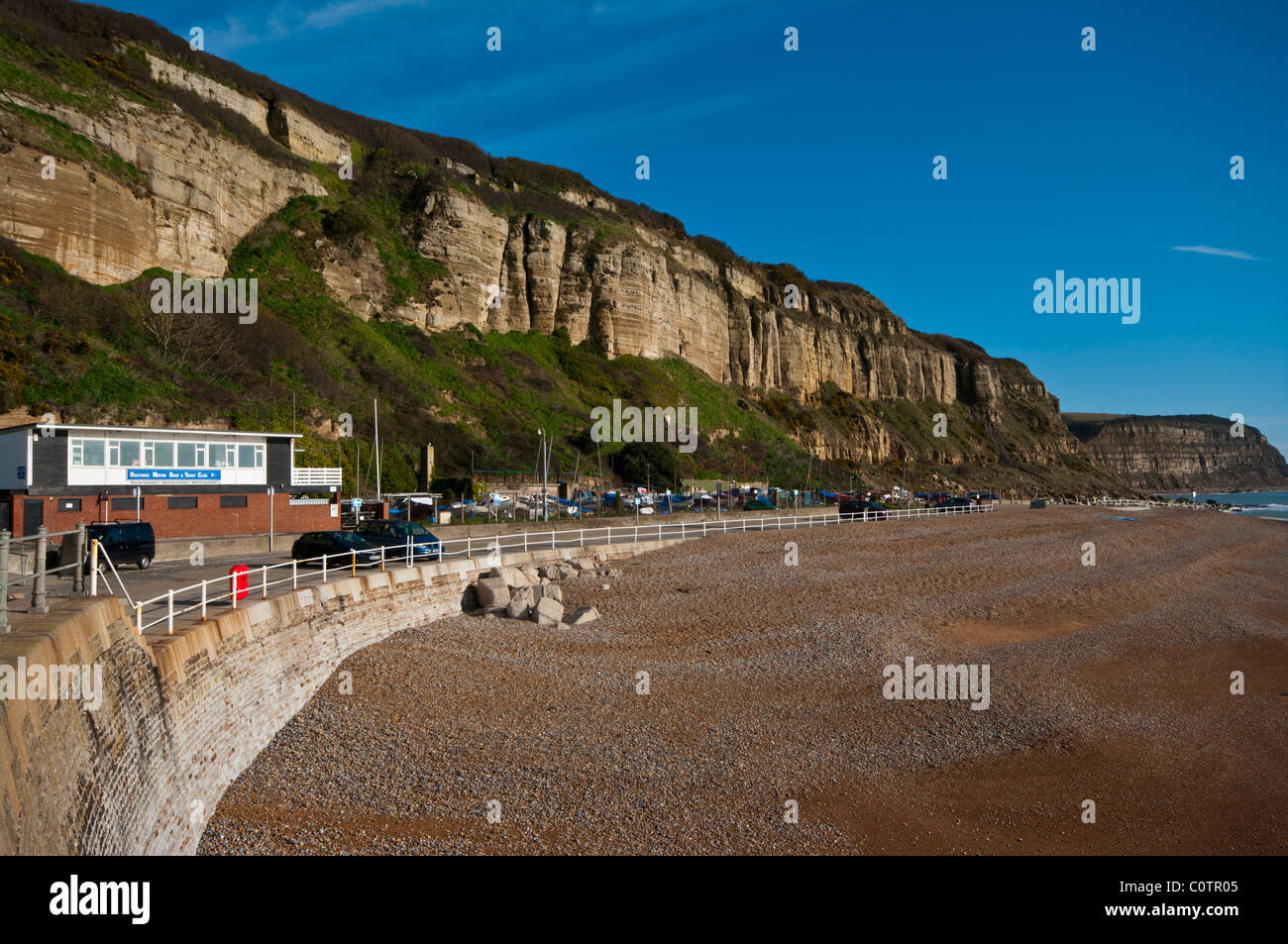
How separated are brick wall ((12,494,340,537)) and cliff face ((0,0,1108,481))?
21.4 m

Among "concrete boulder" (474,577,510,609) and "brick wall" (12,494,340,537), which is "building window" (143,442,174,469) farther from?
"concrete boulder" (474,577,510,609)

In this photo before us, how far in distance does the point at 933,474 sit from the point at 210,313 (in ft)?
319

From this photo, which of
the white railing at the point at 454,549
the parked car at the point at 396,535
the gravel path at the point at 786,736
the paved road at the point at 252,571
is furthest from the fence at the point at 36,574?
the parked car at the point at 396,535

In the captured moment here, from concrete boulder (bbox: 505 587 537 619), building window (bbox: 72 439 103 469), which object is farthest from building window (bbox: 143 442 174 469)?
concrete boulder (bbox: 505 587 537 619)

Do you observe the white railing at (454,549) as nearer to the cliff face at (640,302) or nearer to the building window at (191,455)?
the building window at (191,455)

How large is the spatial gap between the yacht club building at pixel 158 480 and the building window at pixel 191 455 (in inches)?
1.4

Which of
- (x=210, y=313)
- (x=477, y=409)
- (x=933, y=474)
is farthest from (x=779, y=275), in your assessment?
(x=210, y=313)

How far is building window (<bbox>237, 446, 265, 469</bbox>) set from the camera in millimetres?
27828

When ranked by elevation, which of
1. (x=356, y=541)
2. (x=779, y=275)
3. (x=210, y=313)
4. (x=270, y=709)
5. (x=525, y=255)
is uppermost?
(x=779, y=275)

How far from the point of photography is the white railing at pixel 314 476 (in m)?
30.0

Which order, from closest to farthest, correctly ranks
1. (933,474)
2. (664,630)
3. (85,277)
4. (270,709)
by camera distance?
1. (270,709)
2. (664,630)
3. (85,277)
4. (933,474)

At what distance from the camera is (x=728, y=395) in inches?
3290

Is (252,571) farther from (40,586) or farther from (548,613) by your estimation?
(548,613)
